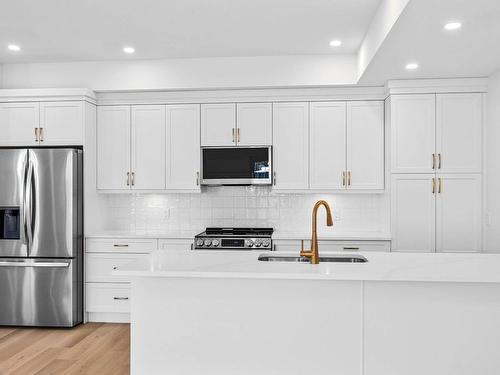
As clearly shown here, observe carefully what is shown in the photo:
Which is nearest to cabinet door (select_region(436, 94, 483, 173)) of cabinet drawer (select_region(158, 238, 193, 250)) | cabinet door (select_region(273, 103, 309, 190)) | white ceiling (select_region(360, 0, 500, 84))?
white ceiling (select_region(360, 0, 500, 84))

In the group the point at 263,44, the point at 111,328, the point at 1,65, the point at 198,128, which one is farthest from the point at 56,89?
the point at 111,328

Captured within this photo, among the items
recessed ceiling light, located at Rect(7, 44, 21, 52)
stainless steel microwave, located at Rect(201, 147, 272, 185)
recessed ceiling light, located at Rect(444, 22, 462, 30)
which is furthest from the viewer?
stainless steel microwave, located at Rect(201, 147, 272, 185)

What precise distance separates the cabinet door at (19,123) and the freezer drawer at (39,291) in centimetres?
122

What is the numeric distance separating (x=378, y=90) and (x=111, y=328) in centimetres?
365

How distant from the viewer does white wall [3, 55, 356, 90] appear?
4445 mm

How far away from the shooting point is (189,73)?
14.9 ft

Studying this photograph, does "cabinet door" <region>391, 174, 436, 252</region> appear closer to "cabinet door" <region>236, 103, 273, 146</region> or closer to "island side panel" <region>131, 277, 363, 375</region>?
"cabinet door" <region>236, 103, 273, 146</region>

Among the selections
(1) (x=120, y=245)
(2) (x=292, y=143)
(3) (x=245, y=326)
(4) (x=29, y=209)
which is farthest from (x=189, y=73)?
(3) (x=245, y=326)

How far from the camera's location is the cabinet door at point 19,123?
4562mm

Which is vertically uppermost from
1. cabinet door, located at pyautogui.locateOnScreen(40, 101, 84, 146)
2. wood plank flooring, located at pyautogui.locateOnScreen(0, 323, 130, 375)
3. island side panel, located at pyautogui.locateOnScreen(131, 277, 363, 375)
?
cabinet door, located at pyautogui.locateOnScreen(40, 101, 84, 146)

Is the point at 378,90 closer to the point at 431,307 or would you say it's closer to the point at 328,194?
the point at 328,194

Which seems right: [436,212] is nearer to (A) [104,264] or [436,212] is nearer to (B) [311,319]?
(B) [311,319]

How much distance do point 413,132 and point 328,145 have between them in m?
0.84

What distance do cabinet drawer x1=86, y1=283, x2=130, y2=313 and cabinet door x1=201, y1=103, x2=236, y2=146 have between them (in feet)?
5.79
